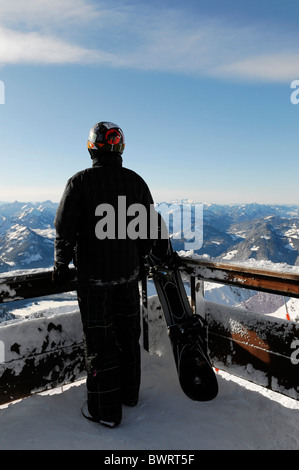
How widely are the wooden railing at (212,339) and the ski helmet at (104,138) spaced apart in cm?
121

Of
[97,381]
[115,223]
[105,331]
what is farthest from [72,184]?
[97,381]

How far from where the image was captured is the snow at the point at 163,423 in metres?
2.39

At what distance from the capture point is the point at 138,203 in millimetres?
2984

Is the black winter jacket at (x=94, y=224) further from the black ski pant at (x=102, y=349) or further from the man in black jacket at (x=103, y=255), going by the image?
the black ski pant at (x=102, y=349)

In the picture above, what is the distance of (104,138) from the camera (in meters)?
2.81

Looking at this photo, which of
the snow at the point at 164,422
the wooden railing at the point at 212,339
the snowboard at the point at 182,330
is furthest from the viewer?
the snowboard at the point at 182,330

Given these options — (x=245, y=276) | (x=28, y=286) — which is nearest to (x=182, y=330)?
(x=245, y=276)

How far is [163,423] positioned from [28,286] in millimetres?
1626

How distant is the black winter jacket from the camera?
2.62 metres

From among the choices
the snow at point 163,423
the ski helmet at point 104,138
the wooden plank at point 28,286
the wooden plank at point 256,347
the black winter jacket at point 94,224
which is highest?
the ski helmet at point 104,138

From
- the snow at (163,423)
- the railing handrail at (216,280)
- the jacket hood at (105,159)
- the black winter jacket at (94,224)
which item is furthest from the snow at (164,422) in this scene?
the jacket hood at (105,159)

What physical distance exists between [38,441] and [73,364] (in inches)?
37.8

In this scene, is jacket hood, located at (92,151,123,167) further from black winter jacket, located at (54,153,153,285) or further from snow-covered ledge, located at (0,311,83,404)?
snow-covered ledge, located at (0,311,83,404)

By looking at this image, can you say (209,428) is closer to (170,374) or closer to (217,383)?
(217,383)
